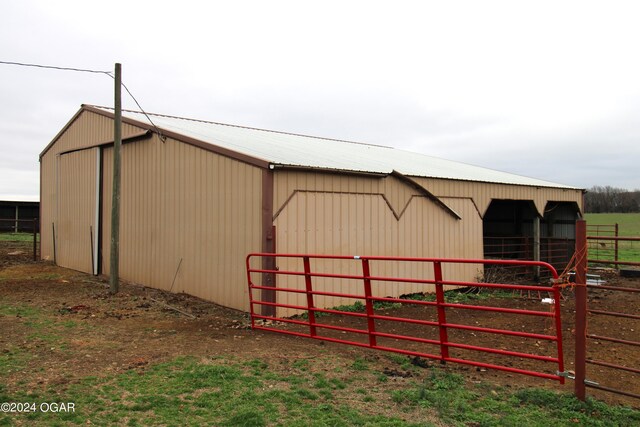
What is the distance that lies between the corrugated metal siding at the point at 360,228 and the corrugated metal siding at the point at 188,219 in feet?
2.62

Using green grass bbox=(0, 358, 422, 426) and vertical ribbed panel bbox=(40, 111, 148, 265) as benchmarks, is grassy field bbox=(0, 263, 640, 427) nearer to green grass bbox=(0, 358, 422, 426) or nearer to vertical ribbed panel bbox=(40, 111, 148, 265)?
green grass bbox=(0, 358, 422, 426)

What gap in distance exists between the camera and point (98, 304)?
10.2 metres

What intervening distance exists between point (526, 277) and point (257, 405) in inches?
608

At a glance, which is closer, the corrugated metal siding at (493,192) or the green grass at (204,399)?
the green grass at (204,399)

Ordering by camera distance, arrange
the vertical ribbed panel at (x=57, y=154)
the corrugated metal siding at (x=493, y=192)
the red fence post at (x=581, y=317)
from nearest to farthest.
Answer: the red fence post at (x=581, y=317) < the corrugated metal siding at (x=493, y=192) < the vertical ribbed panel at (x=57, y=154)

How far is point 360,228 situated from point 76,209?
9.96m

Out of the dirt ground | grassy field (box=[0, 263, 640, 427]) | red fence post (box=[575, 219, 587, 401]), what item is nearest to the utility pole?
the dirt ground

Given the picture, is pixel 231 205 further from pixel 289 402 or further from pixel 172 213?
pixel 289 402

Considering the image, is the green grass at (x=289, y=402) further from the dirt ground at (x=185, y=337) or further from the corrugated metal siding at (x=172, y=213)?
the corrugated metal siding at (x=172, y=213)

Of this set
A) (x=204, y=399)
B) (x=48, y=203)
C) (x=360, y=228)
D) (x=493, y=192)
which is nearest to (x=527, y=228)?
(x=493, y=192)

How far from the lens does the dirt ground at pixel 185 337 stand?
5.91 meters

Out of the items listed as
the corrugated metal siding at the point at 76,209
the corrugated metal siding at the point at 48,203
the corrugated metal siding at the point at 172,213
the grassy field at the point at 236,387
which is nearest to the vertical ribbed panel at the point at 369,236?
the corrugated metal siding at the point at 172,213

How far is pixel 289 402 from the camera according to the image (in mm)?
4863

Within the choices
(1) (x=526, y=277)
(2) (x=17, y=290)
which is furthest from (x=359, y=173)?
(1) (x=526, y=277)
